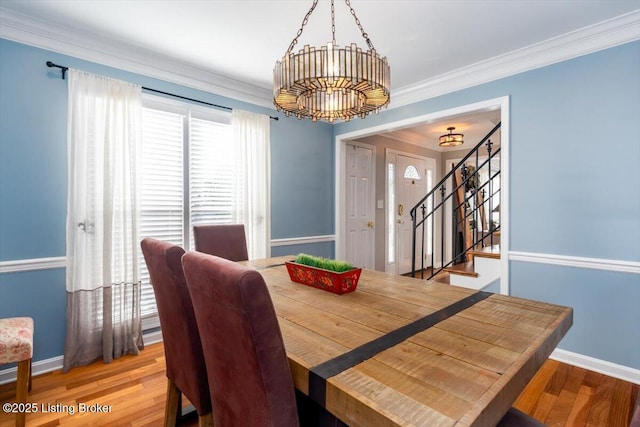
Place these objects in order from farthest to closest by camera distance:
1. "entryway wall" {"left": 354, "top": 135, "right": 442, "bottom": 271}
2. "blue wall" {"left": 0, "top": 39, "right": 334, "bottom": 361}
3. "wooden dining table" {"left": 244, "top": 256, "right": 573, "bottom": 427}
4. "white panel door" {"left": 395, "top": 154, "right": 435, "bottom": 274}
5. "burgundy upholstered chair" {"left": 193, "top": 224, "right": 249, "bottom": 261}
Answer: "white panel door" {"left": 395, "top": 154, "right": 435, "bottom": 274}, "entryway wall" {"left": 354, "top": 135, "right": 442, "bottom": 271}, "burgundy upholstered chair" {"left": 193, "top": 224, "right": 249, "bottom": 261}, "blue wall" {"left": 0, "top": 39, "right": 334, "bottom": 361}, "wooden dining table" {"left": 244, "top": 256, "right": 573, "bottom": 427}

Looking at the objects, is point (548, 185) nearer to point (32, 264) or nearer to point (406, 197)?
point (406, 197)

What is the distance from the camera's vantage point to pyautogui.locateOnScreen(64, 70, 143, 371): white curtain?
2.33 m

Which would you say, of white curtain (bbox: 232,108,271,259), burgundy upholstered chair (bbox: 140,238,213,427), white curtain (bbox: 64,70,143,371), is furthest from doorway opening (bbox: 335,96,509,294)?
burgundy upholstered chair (bbox: 140,238,213,427)

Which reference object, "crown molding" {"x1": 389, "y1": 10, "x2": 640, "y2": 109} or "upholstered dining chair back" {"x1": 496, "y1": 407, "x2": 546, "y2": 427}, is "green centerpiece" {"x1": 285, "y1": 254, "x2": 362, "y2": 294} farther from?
"crown molding" {"x1": 389, "y1": 10, "x2": 640, "y2": 109}

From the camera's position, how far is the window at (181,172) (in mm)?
2771

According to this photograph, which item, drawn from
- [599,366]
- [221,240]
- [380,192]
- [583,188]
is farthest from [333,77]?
[380,192]

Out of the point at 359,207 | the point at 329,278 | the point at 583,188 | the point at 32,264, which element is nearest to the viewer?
the point at 329,278

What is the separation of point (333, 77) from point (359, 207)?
3266 millimetres

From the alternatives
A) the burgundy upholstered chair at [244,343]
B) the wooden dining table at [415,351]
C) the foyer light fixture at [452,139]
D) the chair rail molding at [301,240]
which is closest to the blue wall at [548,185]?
the wooden dining table at [415,351]

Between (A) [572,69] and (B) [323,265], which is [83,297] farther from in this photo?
(A) [572,69]

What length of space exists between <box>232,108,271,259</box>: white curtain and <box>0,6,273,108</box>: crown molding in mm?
300

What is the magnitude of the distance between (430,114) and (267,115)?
177 cm

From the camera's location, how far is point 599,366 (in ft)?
Result: 7.47

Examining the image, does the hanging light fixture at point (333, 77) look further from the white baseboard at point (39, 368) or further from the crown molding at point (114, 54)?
the white baseboard at point (39, 368)
